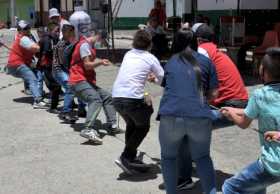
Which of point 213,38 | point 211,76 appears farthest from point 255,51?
point 211,76

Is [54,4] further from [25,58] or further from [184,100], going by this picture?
[184,100]

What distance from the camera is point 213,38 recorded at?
18.8ft


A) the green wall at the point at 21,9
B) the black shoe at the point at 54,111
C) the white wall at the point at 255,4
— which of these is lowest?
the black shoe at the point at 54,111

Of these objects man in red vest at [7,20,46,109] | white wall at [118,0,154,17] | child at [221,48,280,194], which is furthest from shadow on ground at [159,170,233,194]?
white wall at [118,0,154,17]

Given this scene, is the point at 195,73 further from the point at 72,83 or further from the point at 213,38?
the point at 72,83

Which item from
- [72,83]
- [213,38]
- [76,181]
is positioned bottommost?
[76,181]

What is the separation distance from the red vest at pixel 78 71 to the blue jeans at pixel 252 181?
370 cm

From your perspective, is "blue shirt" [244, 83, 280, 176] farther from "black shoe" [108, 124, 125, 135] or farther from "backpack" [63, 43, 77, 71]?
"backpack" [63, 43, 77, 71]

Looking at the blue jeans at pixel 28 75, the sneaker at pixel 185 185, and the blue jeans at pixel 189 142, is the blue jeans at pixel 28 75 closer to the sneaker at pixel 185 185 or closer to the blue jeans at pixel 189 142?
the sneaker at pixel 185 185

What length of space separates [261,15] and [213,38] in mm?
10772

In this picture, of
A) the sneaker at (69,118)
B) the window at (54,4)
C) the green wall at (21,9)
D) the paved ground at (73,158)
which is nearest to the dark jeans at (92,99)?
the paved ground at (73,158)

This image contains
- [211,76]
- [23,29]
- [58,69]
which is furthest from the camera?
[23,29]

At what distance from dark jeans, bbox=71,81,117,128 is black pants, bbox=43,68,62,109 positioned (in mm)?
2221

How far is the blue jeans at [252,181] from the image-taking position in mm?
3965
